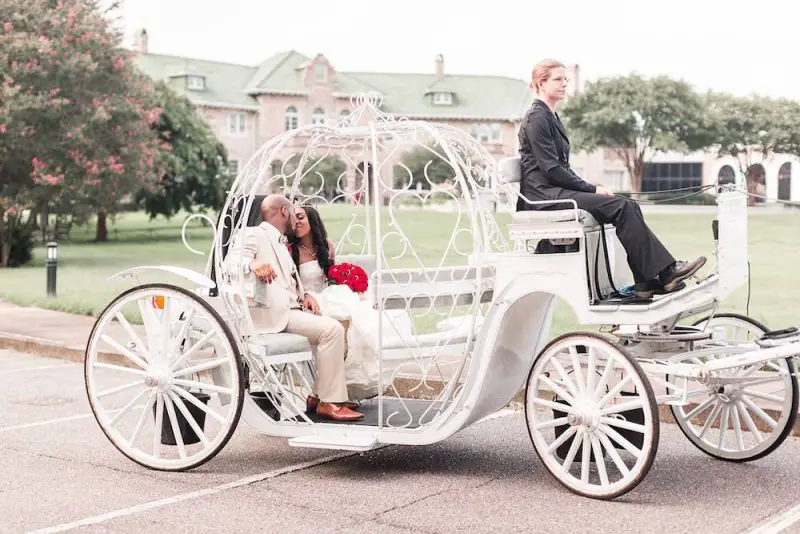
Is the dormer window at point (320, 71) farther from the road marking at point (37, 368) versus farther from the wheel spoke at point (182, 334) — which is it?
the wheel spoke at point (182, 334)

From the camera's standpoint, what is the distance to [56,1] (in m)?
30.5

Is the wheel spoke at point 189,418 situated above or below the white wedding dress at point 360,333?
below

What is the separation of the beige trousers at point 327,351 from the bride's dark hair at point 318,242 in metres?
0.82

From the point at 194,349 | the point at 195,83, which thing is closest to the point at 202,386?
the point at 194,349

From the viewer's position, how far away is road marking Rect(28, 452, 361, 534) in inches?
215

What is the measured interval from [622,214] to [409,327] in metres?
1.99

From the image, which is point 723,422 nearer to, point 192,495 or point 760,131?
point 192,495

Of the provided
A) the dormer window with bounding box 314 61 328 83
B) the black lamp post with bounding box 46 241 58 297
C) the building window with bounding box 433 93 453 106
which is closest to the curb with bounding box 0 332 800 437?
the black lamp post with bounding box 46 241 58 297

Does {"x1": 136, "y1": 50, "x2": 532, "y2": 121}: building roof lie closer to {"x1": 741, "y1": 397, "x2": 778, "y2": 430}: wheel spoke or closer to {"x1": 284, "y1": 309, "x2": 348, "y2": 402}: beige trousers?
{"x1": 284, "y1": 309, "x2": 348, "y2": 402}: beige trousers

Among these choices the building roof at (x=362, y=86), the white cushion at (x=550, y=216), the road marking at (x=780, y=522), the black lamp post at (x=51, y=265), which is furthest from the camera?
the building roof at (x=362, y=86)

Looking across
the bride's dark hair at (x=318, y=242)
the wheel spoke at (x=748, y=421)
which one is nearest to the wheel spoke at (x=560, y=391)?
the wheel spoke at (x=748, y=421)

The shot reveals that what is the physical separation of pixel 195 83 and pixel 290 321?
258 feet

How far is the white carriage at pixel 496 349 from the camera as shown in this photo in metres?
5.76

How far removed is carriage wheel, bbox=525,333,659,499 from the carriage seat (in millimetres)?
622
